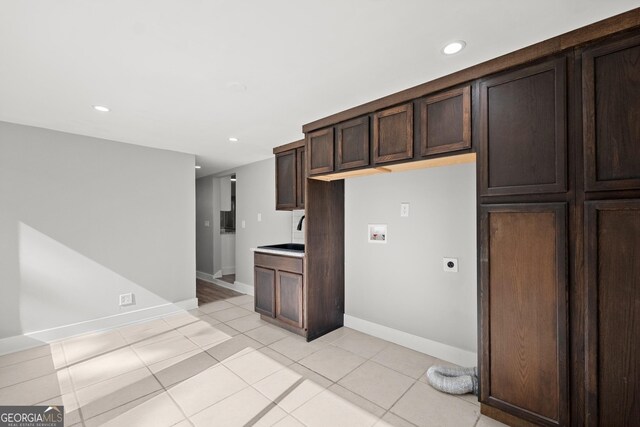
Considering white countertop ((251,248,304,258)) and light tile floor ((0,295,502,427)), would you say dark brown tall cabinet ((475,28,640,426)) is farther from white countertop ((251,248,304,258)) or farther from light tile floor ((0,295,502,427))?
white countertop ((251,248,304,258))

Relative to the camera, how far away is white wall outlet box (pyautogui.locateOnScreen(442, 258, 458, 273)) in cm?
247

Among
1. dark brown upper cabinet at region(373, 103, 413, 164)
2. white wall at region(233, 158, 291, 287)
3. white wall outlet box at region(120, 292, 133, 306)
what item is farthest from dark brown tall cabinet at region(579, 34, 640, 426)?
white wall outlet box at region(120, 292, 133, 306)

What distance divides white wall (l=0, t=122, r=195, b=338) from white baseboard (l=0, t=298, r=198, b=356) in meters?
0.06

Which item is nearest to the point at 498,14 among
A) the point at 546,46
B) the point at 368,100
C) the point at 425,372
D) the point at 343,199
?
the point at 546,46

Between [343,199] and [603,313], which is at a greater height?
[343,199]

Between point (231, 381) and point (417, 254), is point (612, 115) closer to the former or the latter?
point (417, 254)

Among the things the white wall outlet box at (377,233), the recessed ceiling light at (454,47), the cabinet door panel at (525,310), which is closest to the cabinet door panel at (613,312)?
the cabinet door panel at (525,310)

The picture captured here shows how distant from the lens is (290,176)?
11.8 feet

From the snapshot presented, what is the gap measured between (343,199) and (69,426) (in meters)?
2.95

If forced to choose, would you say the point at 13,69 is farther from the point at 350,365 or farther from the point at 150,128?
the point at 350,365

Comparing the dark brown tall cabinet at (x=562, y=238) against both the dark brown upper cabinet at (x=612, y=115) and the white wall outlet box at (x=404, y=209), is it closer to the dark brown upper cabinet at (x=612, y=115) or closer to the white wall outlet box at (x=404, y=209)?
the dark brown upper cabinet at (x=612, y=115)

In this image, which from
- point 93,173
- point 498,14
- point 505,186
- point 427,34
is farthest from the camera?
point 93,173

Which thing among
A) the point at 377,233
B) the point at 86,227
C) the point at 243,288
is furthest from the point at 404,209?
the point at 86,227

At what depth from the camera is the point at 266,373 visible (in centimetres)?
237
